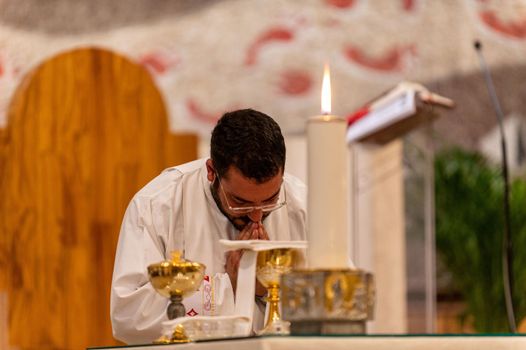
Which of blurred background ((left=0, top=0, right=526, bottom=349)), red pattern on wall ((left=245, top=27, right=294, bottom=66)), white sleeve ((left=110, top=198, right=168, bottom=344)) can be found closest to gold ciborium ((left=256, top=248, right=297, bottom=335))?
white sleeve ((left=110, top=198, right=168, bottom=344))

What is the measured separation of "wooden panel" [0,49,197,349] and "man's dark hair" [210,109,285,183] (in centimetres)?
263

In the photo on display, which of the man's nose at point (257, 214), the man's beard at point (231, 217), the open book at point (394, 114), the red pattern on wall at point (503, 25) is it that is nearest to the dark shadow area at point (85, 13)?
the red pattern on wall at point (503, 25)

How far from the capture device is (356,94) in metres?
8.51

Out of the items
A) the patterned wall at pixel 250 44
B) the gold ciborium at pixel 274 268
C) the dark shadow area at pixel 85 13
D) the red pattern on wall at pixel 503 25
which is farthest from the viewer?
the red pattern on wall at pixel 503 25

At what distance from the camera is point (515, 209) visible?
833cm

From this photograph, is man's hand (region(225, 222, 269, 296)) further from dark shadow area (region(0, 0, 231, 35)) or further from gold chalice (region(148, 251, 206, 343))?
dark shadow area (region(0, 0, 231, 35))

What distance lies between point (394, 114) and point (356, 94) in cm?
286

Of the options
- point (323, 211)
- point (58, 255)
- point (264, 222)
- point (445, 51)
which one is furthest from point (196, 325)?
point (445, 51)

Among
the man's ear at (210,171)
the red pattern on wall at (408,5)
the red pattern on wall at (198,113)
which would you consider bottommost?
the man's ear at (210,171)

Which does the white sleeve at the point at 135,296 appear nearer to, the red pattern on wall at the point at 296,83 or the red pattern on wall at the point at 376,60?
the red pattern on wall at the point at 296,83

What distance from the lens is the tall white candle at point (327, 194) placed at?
1876 mm

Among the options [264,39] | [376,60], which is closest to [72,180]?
[264,39]

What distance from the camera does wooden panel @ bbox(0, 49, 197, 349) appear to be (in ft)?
18.5

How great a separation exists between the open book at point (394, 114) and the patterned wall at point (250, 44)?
207 cm
